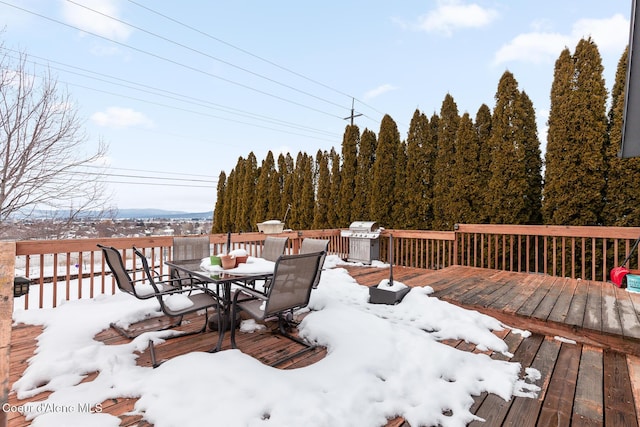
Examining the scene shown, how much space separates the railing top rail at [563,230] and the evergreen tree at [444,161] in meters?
1.53

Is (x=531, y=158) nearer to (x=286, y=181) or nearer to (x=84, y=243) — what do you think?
(x=286, y=181)

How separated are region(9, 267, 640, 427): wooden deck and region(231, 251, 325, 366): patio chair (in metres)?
0.36

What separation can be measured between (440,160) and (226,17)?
26.7 ft

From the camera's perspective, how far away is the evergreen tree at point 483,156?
627cm

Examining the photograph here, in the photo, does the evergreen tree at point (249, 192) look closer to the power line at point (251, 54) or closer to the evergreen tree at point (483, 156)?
the power line at point (251, 54)

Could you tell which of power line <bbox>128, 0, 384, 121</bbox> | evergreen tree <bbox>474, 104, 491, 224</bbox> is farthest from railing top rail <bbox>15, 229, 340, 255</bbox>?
power line <bbox>128, 0, 384, 121</bbox>

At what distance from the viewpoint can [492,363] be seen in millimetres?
2150

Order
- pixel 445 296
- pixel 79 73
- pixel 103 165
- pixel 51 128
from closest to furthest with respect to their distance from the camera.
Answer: pixel 445 296 → pixel 51 128 → pixel 103 165 → pixel 79 73

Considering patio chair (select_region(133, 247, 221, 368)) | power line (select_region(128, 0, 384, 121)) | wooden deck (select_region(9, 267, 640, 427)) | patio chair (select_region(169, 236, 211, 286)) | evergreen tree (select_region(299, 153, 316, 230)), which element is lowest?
wooden deck (select_region(9, 267, 640, 427))

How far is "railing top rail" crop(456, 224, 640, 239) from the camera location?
3.91 meters

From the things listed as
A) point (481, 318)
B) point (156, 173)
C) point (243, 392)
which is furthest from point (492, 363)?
point (156, 173)

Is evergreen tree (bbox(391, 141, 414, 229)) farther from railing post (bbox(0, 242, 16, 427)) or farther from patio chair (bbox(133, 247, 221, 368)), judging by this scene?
railing post (bbox(0, 242, 16, 427))

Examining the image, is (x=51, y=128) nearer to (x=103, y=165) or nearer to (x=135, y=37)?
(x=103, y=165)

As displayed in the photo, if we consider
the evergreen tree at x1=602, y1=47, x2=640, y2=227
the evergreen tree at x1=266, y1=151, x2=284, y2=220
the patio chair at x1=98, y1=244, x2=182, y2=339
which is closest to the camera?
the patio chair at x1=98, y1=244, x2=182, y2=339
